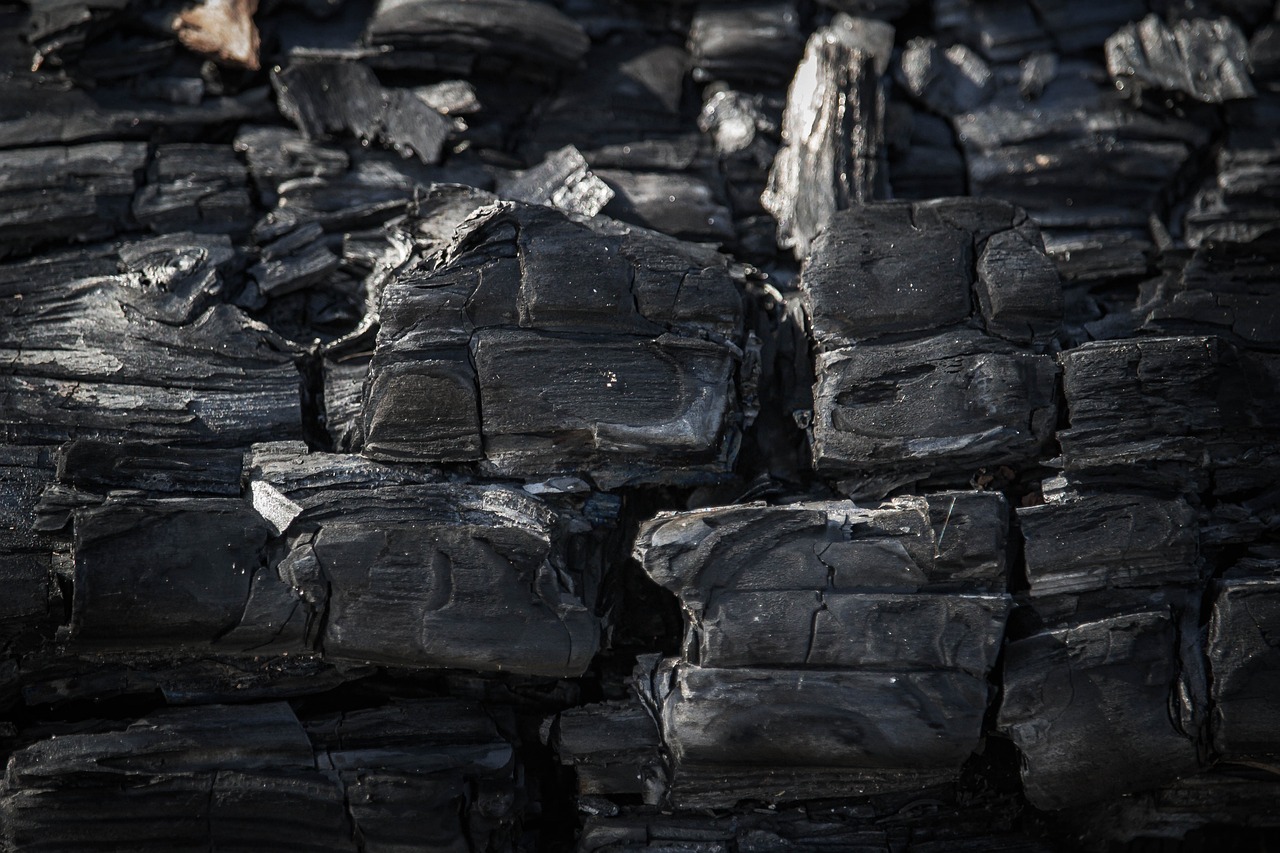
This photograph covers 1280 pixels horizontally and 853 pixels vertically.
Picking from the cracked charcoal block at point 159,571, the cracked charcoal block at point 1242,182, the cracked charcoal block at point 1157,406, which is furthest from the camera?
the cracked charcoal block at point 1242,182

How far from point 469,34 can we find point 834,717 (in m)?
3.38

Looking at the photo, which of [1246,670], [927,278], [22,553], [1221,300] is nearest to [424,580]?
[22,553]

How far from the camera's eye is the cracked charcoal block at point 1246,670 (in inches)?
132

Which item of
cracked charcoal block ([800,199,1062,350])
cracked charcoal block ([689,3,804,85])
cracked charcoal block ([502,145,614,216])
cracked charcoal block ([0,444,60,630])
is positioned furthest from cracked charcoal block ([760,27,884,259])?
cracked charcoal block ([0,444,60,630])

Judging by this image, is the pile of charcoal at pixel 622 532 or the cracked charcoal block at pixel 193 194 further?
the cracked charcoal block at pixel 193 194

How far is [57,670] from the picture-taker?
3584 millimetres

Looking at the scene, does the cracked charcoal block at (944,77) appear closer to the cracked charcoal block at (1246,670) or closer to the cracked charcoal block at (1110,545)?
the cracked charcoal block at (1110,545)

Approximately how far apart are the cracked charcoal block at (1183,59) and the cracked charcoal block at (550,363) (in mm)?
2513

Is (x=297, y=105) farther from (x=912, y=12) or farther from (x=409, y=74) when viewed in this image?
(x=912, y=12)

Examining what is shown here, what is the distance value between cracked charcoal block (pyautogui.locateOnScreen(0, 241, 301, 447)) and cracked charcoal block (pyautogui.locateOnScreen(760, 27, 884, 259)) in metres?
2.24

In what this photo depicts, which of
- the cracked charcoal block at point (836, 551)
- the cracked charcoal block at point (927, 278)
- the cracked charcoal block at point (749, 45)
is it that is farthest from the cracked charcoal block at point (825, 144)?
the cracked charcoal block at point (836, 551)

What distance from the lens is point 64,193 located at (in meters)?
4.23

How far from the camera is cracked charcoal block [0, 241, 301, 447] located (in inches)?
146

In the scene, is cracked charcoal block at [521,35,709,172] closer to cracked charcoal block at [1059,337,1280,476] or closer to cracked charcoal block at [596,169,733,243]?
cracked charcoal block at [596,169,733,243]
